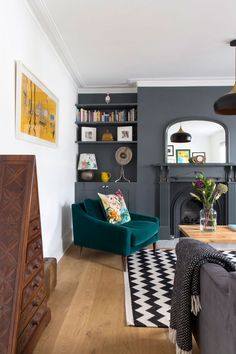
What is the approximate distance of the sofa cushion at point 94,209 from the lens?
12.5ft

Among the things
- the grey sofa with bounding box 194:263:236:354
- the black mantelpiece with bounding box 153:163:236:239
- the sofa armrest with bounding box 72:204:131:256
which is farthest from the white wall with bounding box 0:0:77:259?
the grey sofa with bounding box 194:263:236:354

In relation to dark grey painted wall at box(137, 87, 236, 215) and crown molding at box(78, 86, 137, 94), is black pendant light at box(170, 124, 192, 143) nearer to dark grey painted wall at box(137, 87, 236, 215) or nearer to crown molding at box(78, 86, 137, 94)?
dark grey painted wall at box(137, 87, 236, 215)

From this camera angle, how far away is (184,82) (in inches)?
184

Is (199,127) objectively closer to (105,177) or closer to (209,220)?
(105,177)

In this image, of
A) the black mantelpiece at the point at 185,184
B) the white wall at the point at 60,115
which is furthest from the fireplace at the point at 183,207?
the white wall at the point at 60,115

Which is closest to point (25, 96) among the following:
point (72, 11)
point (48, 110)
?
point (48, 110)

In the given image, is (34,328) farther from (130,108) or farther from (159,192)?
(130,108)

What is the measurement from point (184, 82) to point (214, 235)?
2.79 metres

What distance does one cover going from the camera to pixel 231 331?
104cm

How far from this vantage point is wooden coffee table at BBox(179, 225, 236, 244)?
2.73m

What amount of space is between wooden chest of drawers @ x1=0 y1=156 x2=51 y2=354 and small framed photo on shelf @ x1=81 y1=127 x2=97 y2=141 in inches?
123

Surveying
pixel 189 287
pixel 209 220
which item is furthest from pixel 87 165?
pixel 189 287

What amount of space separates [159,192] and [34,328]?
3242 millimetres

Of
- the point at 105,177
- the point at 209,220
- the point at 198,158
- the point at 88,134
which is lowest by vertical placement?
the point at 209,220
